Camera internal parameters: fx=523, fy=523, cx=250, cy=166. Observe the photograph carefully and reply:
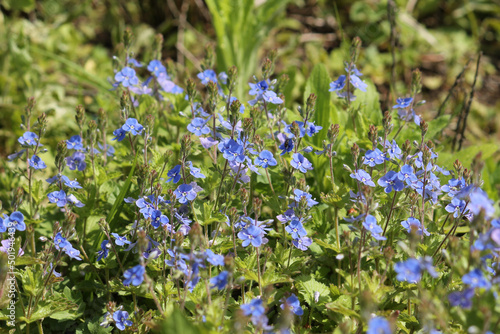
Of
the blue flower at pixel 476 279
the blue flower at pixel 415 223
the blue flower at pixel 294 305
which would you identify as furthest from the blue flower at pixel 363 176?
the blue flower at pixel 476 279

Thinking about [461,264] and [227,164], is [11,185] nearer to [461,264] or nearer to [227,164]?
[227,164]

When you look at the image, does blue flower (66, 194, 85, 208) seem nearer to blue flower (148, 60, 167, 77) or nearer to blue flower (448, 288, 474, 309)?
blue flower (148, 60, 167, 77)

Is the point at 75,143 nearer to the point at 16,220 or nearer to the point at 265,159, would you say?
the point at 16,220

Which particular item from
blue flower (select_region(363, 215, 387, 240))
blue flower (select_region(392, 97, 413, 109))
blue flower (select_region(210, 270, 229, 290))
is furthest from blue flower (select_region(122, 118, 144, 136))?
blue flower (select_region(392, 97, 413, 109))

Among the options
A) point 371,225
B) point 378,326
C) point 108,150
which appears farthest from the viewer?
point 108,150

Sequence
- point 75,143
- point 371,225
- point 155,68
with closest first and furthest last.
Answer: point 371,225, point 75,143, point 155,68

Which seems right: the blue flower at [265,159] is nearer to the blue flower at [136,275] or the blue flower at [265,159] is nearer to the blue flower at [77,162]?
the blue flower at [136,275]

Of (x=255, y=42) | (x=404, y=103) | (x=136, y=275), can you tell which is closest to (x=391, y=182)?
(x=404, y=103)
